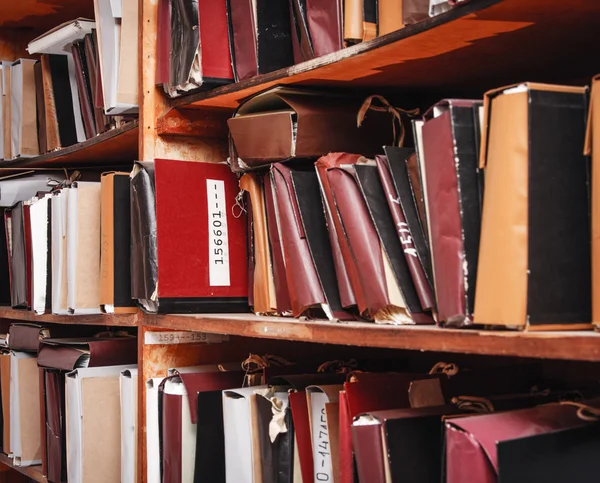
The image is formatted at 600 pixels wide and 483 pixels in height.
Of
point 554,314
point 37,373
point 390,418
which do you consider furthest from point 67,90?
point 554,314

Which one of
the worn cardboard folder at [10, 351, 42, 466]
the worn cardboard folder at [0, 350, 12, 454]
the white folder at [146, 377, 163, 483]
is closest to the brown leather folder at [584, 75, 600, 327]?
the white folder at [146, 377, 163, 483]

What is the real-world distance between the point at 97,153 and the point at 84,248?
1.39ft

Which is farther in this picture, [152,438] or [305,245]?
[152,438]

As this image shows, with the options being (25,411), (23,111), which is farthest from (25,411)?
(23,111)

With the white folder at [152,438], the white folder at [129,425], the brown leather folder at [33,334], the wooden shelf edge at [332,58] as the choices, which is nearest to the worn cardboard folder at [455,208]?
the wooden shelf edge at [332,58]

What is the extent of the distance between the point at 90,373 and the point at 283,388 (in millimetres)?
630

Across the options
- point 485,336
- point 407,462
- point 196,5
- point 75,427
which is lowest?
point 75,427

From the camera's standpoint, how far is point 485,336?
86 cm

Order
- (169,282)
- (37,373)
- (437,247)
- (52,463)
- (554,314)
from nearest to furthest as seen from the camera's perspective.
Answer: (554,314)
(437,247)
(169,282)
(52,463)
(37,373)

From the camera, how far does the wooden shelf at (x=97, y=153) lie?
1850 mm

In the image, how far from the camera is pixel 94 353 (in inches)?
72.8

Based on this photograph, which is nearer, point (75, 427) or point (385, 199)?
point (385, 199)

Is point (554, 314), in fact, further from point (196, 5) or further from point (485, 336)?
point (196, 5)

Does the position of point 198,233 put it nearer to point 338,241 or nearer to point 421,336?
point 338,241
